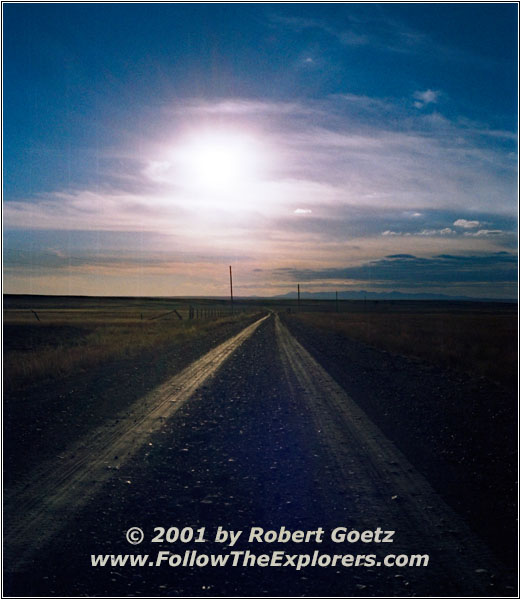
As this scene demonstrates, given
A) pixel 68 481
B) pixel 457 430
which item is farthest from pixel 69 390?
pixel 457 430

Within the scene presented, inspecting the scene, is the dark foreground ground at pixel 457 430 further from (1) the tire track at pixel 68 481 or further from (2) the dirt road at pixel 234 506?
(1) the tire track at pixel 68 481

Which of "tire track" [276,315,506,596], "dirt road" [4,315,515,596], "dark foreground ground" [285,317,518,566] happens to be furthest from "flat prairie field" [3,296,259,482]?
"dark foreground ground" [285,317,518,566]

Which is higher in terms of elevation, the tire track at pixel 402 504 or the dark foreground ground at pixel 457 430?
the tire track at pixel 402 504

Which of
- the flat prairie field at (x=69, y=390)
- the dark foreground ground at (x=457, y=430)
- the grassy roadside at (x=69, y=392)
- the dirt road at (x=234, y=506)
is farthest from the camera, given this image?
the flat prairie field at (x=69, y=390)

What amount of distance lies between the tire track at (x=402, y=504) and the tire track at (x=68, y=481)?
2819 mm

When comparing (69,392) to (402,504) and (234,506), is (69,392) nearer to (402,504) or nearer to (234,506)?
(234,506)

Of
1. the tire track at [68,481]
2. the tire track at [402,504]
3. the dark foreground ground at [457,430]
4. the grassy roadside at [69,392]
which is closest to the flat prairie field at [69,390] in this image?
the grassy roadside at [69,392]

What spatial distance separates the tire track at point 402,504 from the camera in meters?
4.02

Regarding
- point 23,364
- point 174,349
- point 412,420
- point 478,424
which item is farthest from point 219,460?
point 174,349

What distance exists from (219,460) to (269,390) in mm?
5529

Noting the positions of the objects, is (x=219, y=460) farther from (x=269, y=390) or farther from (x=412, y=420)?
(x=269, y=390)

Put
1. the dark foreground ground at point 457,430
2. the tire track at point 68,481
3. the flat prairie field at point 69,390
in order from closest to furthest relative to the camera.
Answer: the tire track at point 68,481
the dark foreground ground at point 457,430
the flat prairie field at point 69,390

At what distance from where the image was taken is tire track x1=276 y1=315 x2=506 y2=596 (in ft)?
13.2

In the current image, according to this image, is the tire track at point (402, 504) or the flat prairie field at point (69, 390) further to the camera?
the flat prairie field at point (69, 390)
